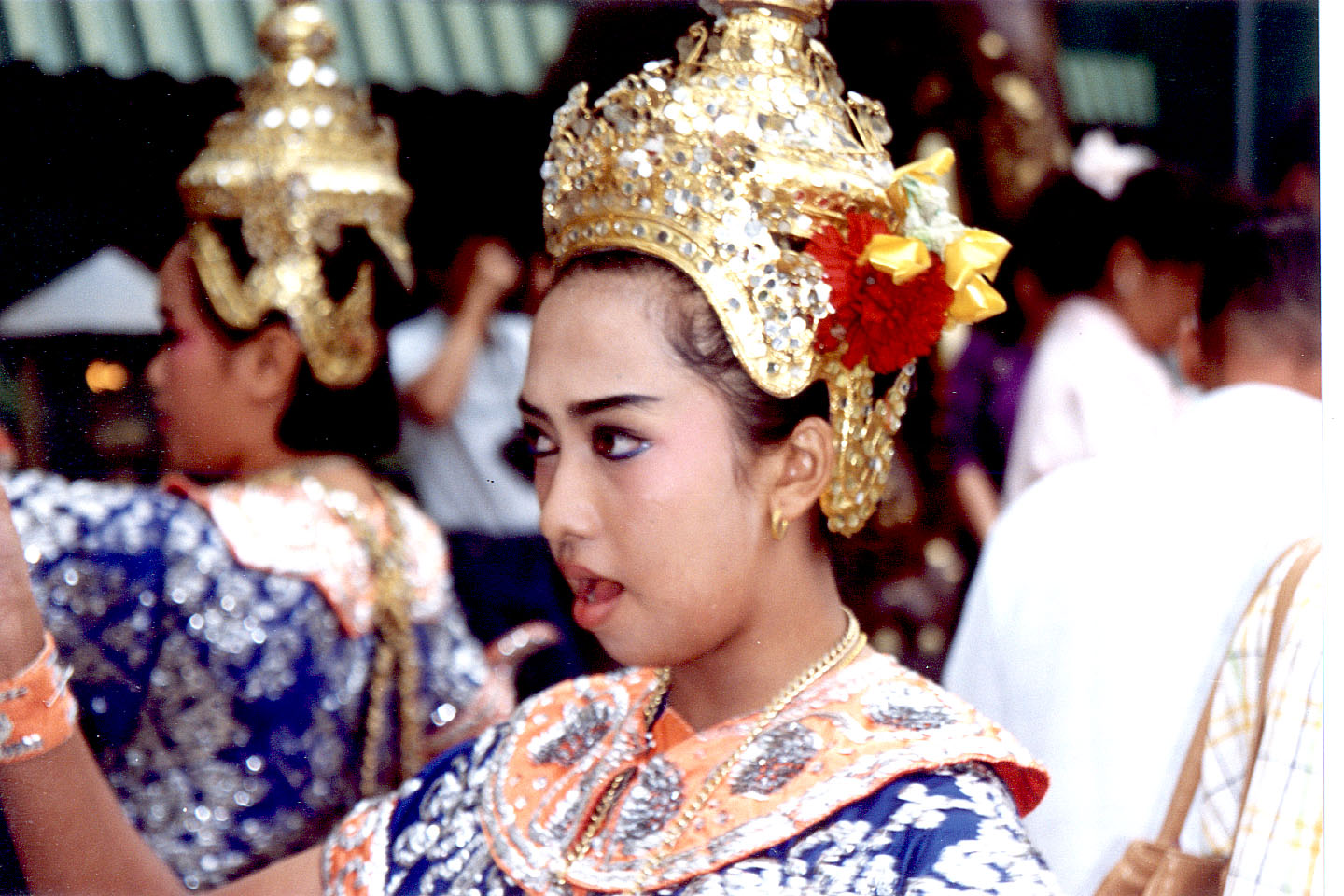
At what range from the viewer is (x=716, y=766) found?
1.17 m

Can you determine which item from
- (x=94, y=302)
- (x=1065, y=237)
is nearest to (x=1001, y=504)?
(x=1065, y=237)

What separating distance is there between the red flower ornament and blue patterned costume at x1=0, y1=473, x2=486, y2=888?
803mm

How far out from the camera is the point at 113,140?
1593 mm

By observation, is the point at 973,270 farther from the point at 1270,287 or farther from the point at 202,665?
the point at 202,665

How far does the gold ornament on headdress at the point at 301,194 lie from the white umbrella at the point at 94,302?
0.26 feet

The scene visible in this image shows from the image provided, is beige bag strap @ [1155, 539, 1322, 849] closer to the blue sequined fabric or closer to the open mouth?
the blue sequined fabric

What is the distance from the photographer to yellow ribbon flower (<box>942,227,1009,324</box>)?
115 cm

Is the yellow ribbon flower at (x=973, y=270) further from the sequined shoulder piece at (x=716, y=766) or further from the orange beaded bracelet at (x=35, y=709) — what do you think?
the orange beaded bracelet at (x=35, y=709)

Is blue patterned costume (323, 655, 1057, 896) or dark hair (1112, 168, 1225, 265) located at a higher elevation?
dark hair (1112, 168, 1225, 265)

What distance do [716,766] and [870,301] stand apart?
0.41m

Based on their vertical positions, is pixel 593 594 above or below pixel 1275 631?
above

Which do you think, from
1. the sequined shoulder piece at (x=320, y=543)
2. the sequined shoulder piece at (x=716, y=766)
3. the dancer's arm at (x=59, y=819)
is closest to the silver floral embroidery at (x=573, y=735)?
the sequined shoulder piece at (x=716, y=766)

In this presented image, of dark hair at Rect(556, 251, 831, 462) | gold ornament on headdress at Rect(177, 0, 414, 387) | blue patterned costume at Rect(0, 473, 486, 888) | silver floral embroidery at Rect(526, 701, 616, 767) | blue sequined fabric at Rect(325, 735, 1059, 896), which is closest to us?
blue sequined fabric at Rect(325, 735, 1059, 896)

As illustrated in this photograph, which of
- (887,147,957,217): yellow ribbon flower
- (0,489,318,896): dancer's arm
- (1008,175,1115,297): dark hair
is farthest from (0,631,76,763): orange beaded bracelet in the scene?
(1008,175,1115,297): dark hair
